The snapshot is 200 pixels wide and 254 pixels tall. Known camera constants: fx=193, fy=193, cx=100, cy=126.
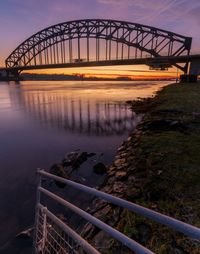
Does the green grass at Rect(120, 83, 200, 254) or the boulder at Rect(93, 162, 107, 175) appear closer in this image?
the green grass at Rect(120, 83, 200, 254)

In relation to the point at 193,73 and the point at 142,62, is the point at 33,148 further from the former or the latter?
the point at 142,62

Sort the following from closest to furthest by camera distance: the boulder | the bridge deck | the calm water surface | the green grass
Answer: the green grass
the calm water surface
the boulder
the bridge deck

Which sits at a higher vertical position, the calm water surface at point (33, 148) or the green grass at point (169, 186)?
the green grass at point (169, 186)

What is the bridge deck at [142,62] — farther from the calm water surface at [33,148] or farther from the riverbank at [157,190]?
the riverbank at [157,190]

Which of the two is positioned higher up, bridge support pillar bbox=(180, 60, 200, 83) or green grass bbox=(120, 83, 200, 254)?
bridge support pillar bbox=(180, 60, 200, 83)

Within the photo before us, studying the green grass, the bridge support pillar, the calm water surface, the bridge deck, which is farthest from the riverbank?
the bridge deck

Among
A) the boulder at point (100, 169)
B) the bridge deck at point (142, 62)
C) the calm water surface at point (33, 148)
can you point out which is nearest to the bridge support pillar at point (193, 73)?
the bridge deck at point (142, 62)

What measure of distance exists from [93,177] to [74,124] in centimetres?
1103

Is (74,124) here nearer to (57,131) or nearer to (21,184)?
(57,131)

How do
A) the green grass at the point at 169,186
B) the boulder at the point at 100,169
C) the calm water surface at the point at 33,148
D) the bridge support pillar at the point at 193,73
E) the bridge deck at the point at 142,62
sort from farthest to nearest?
the bridge deck at the point at 142,62 → the bridge support pillar at the point at 193,73 → the boulder at the point at 100,169 → the calm water surface at the point at 33,148 → the green grass at the point at 169,186

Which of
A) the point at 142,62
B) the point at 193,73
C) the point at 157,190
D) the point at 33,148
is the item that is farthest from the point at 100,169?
the point at 142,62

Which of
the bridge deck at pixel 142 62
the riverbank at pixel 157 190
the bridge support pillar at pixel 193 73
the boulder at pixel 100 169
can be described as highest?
the bridge deck at pixel 142 62

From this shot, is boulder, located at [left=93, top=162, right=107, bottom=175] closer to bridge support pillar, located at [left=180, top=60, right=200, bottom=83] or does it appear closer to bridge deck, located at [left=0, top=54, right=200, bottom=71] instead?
bridge support pillar, located at [left=180, top=60, right=200, bottom=83]

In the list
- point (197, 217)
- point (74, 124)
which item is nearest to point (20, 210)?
point (197, 217)
